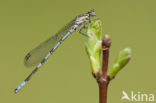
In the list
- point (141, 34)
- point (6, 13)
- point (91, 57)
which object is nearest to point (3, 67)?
point (6, 13)

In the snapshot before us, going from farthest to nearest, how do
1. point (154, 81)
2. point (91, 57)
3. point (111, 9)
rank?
1. point (111, 9)
2. point (154, 81)
3. point (91, 57)

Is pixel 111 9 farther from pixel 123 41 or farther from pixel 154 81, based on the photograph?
pixel 154 81

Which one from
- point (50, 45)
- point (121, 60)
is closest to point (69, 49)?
point (50, 45)

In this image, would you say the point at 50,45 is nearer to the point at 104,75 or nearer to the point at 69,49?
the point at 69,49

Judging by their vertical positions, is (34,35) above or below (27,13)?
below

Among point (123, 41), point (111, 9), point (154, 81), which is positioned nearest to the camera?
point (154, 81)

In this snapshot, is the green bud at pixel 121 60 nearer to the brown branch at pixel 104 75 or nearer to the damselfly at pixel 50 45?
the brown branch at pixel 104 75

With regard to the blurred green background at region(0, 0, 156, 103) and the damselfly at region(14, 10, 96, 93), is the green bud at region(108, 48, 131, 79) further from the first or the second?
the blurred green background at region(0, 0, 156, 103)

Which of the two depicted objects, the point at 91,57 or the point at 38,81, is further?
the point at 38,81
